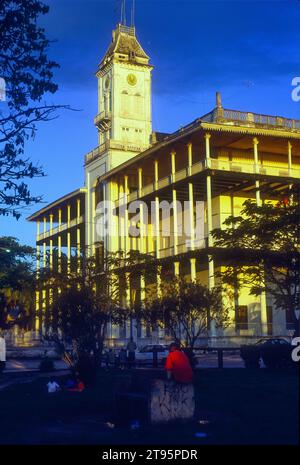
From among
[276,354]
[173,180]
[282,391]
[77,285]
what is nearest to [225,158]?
[173,180]

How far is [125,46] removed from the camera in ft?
194

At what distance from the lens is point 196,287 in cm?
2858

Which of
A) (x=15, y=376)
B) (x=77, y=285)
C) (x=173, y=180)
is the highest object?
(x=173, y=180)

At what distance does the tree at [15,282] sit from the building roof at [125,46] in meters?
26.5

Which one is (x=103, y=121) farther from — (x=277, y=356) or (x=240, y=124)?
(x=277, y=356)

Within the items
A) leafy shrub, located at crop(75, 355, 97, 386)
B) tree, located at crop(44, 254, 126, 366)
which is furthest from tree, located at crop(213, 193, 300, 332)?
leafy shrub, located at crop(75, 355, 97, 386)

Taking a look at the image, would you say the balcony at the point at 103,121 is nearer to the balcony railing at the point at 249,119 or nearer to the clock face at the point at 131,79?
the clock face at the point at 131,79

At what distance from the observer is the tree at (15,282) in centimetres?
1402

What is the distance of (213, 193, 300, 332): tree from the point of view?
2059 centimetres

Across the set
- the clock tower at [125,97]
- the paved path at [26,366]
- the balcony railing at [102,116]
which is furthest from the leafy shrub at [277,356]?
the balcony railing at [102,116]

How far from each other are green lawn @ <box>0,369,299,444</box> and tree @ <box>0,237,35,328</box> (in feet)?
9.39

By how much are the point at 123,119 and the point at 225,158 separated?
14.7m
